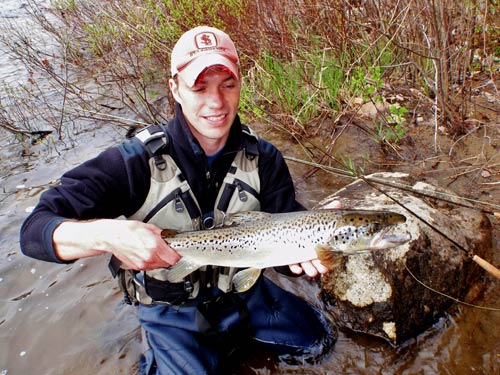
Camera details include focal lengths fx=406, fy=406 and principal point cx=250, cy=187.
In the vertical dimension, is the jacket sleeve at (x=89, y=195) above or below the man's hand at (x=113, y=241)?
above

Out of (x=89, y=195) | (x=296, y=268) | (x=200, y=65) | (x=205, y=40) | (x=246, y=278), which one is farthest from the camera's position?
(x=296, y=268)

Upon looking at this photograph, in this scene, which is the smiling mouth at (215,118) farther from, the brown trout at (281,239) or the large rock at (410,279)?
the large rock at (410,279)

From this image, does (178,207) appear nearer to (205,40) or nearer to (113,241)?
(113,241)

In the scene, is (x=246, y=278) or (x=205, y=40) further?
(x=246, y=278)

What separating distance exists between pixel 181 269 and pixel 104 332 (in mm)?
1545

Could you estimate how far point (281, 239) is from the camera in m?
2.74

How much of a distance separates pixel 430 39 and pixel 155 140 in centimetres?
369

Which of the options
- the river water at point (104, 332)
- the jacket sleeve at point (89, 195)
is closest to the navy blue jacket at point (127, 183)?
the jacket sleeve at point (89, 195)

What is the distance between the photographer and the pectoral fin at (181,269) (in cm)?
276

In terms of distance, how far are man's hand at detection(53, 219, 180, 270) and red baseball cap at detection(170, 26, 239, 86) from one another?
41.2 inches

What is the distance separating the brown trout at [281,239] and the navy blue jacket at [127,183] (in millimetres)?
376

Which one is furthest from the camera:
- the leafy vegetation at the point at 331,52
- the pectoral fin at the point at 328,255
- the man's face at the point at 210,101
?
the leafy vegetation at the point at 331,52

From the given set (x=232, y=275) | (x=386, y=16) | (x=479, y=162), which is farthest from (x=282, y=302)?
(x=386, y=16)

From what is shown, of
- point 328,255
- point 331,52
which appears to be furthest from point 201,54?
point 331,52
